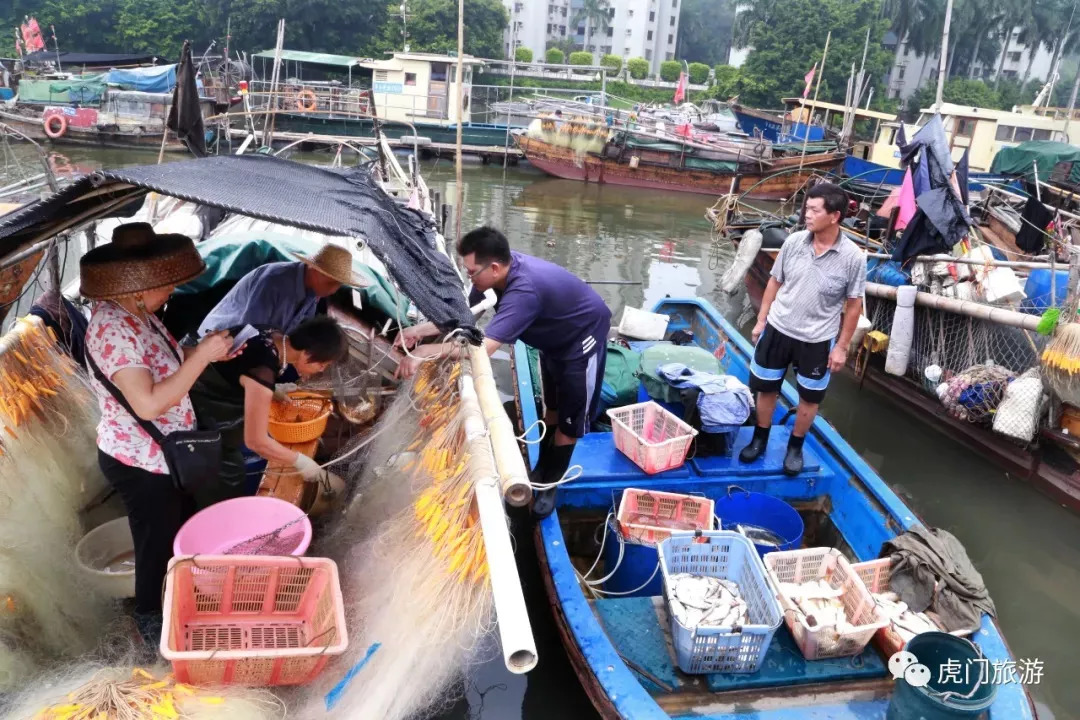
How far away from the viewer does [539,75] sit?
150 feet

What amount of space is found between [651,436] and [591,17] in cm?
6277

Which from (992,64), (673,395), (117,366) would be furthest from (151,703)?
(992,64)

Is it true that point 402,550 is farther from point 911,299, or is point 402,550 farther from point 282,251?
point 911,299

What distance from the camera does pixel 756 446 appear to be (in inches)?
171

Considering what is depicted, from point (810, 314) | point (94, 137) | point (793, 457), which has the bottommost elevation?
point (793, 457)

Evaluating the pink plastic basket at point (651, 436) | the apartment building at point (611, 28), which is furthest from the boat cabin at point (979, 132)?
the apartment building at point (611, 28)

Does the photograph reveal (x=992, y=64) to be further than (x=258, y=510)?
Yes

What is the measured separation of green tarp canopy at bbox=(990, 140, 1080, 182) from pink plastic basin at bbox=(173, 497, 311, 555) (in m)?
17.6

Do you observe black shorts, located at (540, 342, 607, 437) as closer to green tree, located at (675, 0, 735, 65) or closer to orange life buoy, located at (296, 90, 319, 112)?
orange life buoy, located at (296, 90, 319, 112)

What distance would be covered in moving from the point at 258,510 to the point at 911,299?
6444mm

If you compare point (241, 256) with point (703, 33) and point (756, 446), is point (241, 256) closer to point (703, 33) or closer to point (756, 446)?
point (756, 446)

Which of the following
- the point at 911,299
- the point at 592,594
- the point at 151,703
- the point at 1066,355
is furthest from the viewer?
the point at 911,299

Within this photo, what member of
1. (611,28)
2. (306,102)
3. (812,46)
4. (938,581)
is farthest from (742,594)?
(611,28)

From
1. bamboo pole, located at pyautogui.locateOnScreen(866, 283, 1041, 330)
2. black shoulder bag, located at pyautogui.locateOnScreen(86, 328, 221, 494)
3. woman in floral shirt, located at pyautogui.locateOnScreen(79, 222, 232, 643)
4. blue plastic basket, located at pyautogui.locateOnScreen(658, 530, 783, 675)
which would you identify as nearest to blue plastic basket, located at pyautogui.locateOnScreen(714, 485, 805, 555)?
blue plastic basket, located at pyautogui.locateOnScreen(658, 530, 783, 675)
